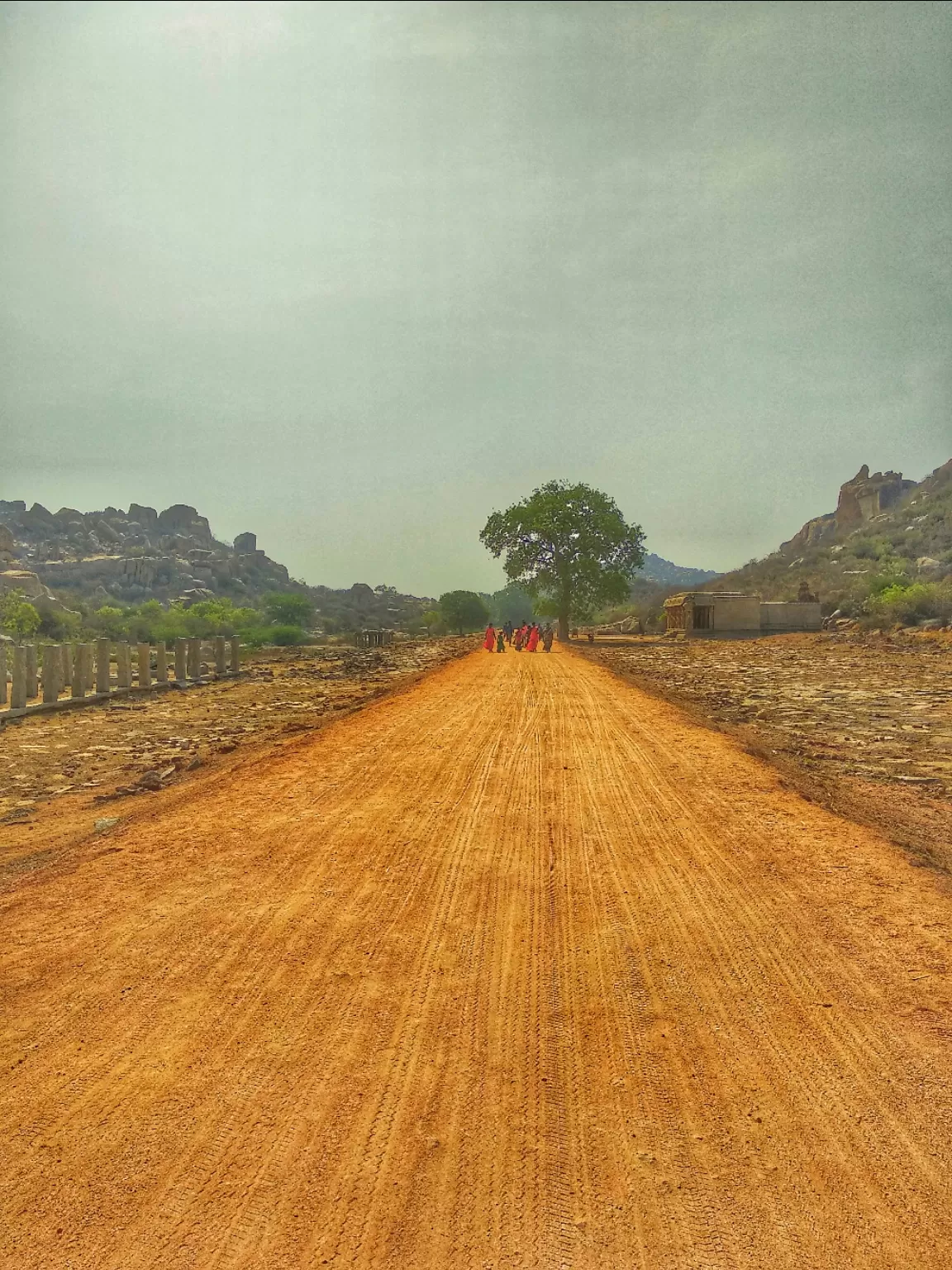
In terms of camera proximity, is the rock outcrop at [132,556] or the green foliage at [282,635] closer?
the green foliage at [282,635]

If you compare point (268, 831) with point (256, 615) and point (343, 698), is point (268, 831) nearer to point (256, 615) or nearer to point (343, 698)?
point (343, 698)

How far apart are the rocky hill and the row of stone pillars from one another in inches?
2054

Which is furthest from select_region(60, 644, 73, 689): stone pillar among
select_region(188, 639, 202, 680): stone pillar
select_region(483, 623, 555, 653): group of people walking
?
select_region(483, 623, 555, 653): group of people walking

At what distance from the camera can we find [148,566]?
4348 inches

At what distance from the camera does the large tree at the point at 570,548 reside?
171 feet

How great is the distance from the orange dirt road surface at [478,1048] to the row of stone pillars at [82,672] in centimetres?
1122

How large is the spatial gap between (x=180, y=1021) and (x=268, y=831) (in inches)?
102

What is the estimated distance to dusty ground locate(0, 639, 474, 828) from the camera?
9211mm

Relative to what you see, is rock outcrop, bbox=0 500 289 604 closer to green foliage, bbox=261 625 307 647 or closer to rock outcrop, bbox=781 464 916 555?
green foliage, bbox=261 625 307 647

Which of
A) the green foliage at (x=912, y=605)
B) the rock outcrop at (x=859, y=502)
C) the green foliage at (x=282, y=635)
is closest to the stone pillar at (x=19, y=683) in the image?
the green foliage at (x=912, y=605)

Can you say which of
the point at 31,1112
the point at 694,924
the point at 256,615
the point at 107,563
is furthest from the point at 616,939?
the point at 107,563

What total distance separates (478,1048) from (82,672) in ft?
57.4

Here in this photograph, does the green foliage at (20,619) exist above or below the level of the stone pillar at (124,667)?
above

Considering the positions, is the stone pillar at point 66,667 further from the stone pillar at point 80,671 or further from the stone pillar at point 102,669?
the stone pillar at point 102,669
